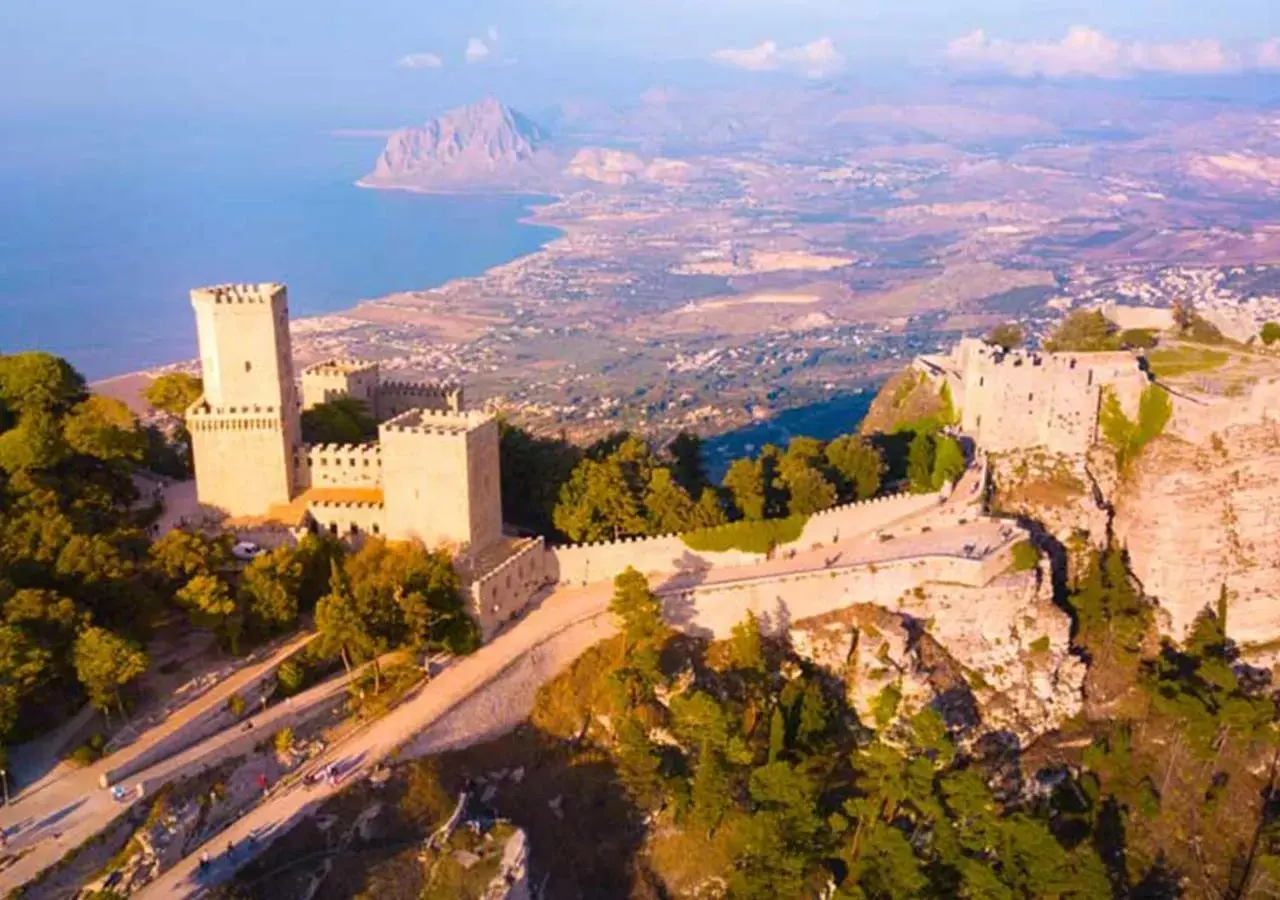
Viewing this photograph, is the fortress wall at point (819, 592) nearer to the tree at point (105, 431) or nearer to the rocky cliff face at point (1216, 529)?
the rocky cliff face at point (1216, 529)

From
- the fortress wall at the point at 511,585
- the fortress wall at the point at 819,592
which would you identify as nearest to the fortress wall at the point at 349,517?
the fortress wall at the point at 511,585

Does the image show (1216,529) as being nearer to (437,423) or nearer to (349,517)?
(437,423)

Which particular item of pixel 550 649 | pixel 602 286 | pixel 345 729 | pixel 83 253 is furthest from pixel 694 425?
pixel 83 253

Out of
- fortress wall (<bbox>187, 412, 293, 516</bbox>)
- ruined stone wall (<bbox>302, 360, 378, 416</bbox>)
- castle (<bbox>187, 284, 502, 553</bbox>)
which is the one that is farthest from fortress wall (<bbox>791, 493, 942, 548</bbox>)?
fortress wall (<bbox>187, 412, 293, 516</bbox>)

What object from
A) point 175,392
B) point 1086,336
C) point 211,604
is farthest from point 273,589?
point 1086,336

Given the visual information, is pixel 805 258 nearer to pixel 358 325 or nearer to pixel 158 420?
pixel 358 325
